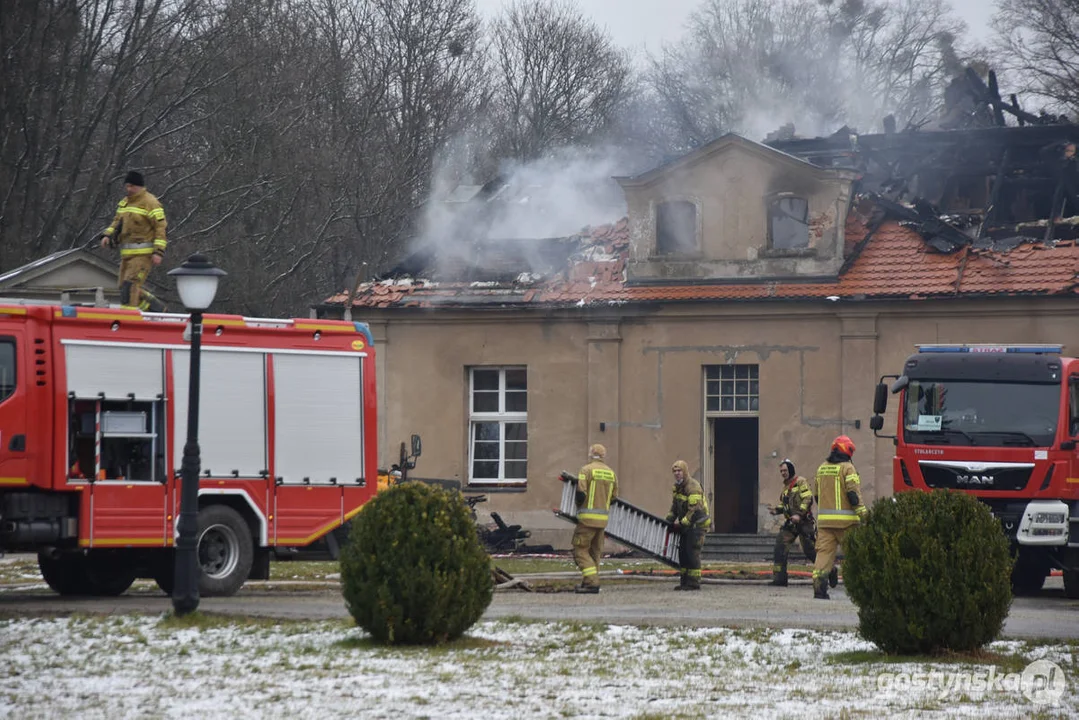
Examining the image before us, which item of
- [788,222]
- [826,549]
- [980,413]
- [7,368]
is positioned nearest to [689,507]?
[826,549]

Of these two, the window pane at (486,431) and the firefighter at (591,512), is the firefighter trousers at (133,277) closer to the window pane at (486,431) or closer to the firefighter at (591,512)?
the firefighter at (591,512)

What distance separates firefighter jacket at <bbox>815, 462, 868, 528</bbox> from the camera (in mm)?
17828

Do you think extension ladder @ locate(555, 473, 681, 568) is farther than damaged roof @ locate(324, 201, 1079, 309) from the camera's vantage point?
No

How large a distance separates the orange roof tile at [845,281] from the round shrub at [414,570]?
1567 centimetres

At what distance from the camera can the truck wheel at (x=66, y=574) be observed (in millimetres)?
17328

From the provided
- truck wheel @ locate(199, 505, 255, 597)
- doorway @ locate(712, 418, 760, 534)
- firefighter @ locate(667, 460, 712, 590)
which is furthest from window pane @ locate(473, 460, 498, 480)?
truck wheel @ locate(199, 505, 255, 597)

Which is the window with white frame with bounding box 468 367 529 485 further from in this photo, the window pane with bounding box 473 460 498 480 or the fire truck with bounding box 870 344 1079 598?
the fire truck with bounding box 870 344 1079 598

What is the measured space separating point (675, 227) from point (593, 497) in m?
10.7

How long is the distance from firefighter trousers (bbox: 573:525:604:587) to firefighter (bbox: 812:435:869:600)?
2523 mm

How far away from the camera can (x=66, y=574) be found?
1739cm

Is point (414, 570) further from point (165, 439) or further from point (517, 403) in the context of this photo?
point (517, 403)

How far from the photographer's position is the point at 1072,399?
1911 centimetres

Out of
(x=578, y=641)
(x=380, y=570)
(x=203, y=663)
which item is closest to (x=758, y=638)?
(x=578, y=641)

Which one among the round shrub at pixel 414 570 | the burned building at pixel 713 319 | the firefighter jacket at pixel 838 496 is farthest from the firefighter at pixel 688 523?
the round shrub at pixel 414 570
